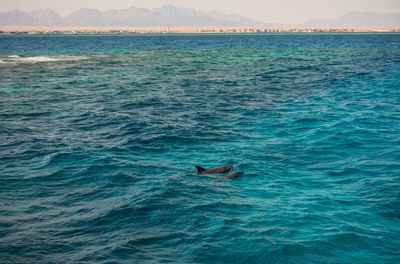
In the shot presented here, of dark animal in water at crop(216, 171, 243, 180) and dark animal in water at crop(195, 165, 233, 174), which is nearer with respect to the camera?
dark animal in water at crop(216, 171, 243, 180)

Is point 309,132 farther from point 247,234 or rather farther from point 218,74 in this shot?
point 218,74

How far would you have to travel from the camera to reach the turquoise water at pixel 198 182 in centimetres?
827

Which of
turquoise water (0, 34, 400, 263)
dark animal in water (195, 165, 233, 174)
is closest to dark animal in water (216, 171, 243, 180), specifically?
turquoise water (0, 34, 400, 263)

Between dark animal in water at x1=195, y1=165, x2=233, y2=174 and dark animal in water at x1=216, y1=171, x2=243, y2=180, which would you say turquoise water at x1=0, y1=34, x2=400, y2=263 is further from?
dark animal in water at x1=195, y1=165, x2=233, y2=174

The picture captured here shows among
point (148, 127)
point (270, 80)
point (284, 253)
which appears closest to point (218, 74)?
point (270, 80)

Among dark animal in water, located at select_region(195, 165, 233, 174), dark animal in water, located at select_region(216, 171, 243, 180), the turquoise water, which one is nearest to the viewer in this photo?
the turquoise water

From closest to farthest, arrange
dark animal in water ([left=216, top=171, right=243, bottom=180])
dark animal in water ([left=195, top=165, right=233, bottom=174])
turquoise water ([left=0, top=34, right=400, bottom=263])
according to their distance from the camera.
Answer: turquoise water ([left=0, top=34, right=400, bottom=263]), dark animal in water ([left=216, top=171, right=243, bottom=180]), dark animal in water ([left=195, top=165, right=233, bottom=174])

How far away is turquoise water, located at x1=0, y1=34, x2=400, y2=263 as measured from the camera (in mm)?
8273

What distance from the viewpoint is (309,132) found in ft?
59.4

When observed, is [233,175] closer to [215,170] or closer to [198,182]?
[215,170]

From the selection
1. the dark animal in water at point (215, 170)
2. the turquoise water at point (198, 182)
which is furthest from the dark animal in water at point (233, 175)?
the dark animal in water at point (215, 170)

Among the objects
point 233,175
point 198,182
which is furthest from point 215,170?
point 198,182

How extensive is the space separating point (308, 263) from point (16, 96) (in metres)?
28.1

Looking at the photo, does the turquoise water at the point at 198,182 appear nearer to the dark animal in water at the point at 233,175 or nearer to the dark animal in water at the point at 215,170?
the dark animal in water at the point at 233,175
